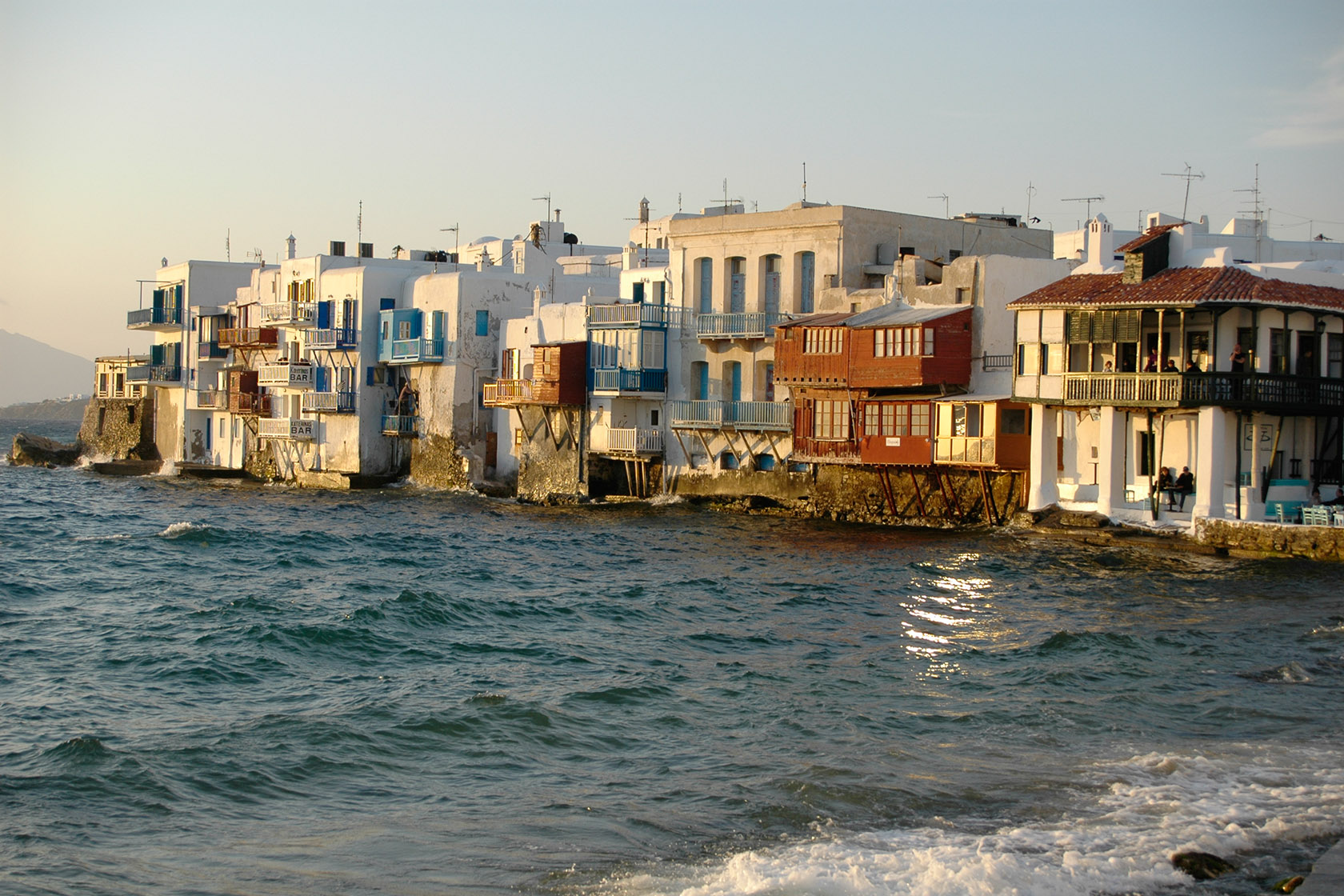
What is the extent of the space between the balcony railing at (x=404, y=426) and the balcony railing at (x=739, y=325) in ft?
53.8

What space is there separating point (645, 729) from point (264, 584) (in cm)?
1645

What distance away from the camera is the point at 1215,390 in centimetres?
3409

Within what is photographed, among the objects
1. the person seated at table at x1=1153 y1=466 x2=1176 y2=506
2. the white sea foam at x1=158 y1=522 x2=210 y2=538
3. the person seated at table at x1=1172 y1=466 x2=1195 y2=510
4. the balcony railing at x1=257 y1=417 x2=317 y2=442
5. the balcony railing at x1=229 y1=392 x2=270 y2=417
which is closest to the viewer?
the person seated at table at x1=1172 y1=466 x2=1195 y2=510

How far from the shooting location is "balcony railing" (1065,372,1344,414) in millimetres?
34125

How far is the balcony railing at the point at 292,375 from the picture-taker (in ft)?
212

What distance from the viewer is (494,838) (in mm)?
13922

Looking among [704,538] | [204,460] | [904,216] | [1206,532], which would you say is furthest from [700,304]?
[204,460]

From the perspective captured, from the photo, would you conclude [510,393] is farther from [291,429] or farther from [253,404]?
[253,404]

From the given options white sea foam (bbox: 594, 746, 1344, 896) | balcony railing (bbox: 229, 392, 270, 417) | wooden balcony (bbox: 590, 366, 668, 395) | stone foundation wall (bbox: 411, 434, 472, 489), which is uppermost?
wooden balcony (bbox: 590, 366, 668, 395)

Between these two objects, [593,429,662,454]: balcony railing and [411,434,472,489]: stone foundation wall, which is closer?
[593,429,662,454]: balcony railing

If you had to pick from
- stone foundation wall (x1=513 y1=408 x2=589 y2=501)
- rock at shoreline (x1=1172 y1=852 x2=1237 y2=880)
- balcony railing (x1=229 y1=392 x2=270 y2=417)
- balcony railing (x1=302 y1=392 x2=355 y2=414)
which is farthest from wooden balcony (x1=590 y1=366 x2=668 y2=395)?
rock at shoreline (x1=1172 y1=852 x2=1237 y2=880)

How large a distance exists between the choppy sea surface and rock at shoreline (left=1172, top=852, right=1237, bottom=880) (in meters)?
0.13

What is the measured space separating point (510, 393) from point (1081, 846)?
4291 cm

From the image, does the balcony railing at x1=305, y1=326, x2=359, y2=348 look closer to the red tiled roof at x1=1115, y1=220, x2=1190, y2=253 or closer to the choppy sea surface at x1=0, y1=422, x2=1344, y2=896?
the choppy sea surface at x1=0, y1=422, x2=1344, y2=896
